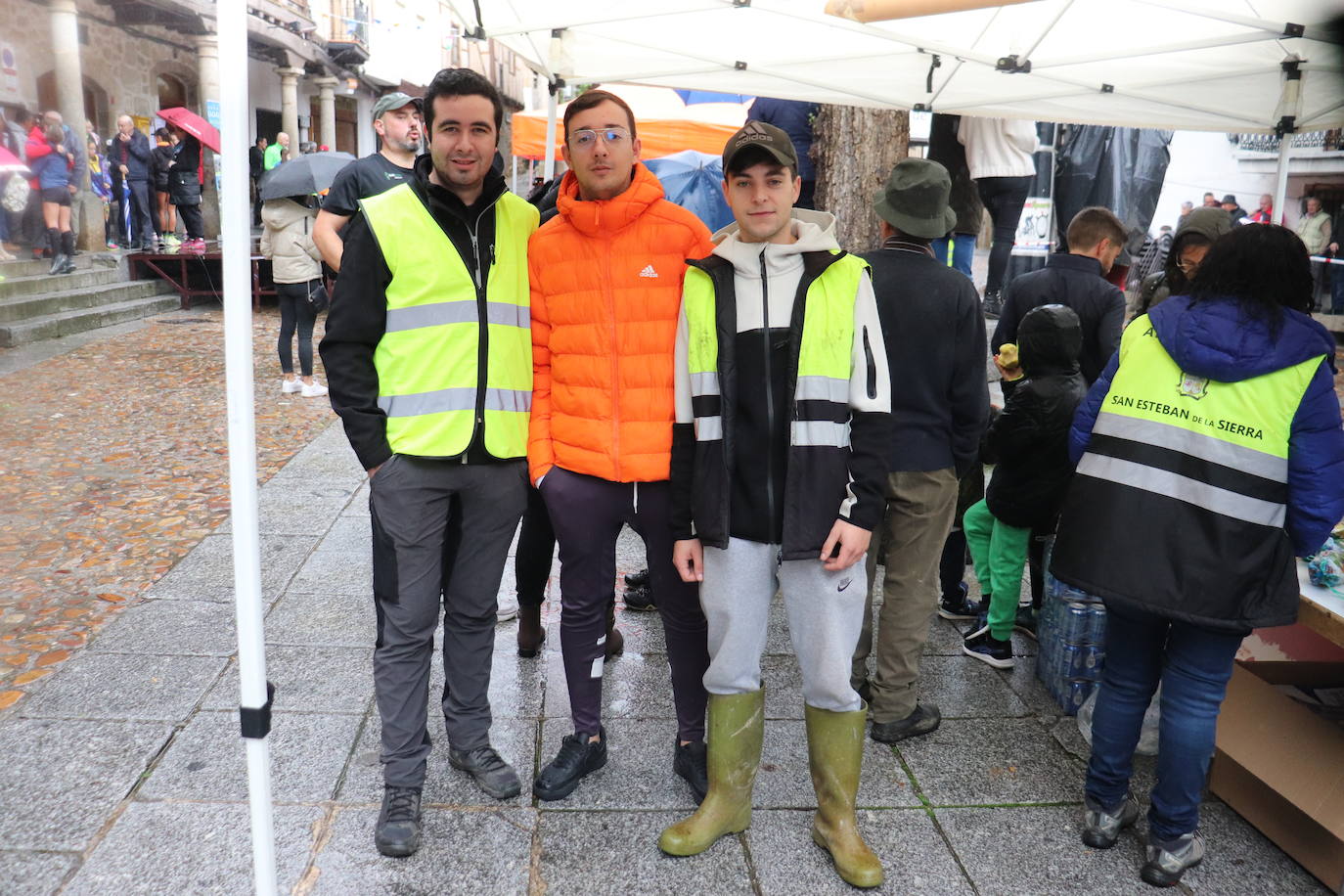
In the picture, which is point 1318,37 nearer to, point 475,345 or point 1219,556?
point 1219,556

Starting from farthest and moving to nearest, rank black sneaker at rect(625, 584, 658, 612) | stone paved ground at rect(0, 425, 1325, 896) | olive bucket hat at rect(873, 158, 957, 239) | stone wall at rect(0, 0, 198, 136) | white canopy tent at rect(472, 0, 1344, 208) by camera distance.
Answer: black sneaker at rect(625, 584, 658, 612)
white canopy tent at rect(472, 0, 1344, 208)
olive bucket hat at rect(873, 158, 957, 239)
stone paved ground at rect(0, 425, 1325, 896)
stone wall at rect(0, 0, 198, 136)

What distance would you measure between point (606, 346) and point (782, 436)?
55 centimetres

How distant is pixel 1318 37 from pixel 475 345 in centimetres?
342

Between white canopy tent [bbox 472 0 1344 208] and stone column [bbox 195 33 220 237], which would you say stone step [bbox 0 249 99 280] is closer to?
stone column [bbox 195 33 220 237]

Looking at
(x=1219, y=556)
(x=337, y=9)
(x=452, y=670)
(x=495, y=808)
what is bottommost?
(x=495, y=808)

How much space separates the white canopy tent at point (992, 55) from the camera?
3.83 metres

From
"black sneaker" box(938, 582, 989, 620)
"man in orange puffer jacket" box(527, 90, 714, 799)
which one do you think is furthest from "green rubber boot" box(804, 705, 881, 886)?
"black sneaker" box(938, 582, 989, 620)

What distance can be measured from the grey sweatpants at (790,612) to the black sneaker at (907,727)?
2.40 feet

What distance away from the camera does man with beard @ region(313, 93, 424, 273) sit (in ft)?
12.2

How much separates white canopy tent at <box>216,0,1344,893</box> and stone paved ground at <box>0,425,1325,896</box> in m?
2.60

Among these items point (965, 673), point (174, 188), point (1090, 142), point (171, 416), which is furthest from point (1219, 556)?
point (174, 188)

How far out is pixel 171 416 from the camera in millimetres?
7676

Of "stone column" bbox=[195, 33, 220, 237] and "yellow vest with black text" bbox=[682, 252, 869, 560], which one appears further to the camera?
"yellow vest with black text" bbox=[682, 252, 869, 560]

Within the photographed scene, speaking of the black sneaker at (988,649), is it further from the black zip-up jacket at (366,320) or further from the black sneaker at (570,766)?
the black zip-up jacket at (366,320)
